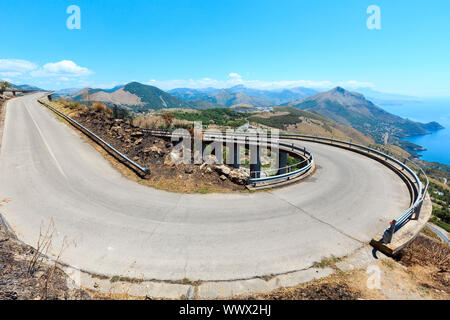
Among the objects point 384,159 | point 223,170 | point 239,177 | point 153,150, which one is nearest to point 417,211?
point 239,177

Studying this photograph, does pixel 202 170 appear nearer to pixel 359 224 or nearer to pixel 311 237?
pixel 311 237

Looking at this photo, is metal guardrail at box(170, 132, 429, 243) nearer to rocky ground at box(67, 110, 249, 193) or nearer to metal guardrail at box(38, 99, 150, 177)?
rocky ground at box(67, 110, 249, 193)

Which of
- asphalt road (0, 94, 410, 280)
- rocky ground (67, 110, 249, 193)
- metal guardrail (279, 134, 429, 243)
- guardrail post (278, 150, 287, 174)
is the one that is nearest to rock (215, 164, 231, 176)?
rocky ground (67, 110, 249, 193)

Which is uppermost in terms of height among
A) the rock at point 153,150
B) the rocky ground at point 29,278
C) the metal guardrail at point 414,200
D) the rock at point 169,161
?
the rock at point 153,150

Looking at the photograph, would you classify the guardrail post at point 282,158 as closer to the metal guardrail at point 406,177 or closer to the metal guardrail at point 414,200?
the metal guardrail at point 406,177

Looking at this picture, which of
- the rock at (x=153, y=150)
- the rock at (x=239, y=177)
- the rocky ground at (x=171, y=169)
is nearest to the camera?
the rocky ground at (x=171, y=169)

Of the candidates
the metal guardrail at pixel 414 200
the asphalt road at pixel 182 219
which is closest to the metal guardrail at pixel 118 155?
the asphalt road at pixel 182 219
